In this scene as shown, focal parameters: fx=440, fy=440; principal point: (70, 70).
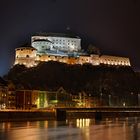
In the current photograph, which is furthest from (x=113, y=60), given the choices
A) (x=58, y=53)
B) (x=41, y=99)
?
(x=41, y=99)

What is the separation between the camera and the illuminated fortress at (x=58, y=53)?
8750 cm

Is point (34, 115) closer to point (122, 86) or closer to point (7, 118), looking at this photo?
point (7, 118)

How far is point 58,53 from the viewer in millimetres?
92125

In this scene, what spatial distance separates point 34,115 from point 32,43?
4053 centimetres

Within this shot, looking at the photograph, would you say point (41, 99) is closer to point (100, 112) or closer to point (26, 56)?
point (100, 112)

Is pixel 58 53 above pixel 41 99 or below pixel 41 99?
above

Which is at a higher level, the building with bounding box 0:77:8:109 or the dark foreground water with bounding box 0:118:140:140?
the building with bounding box 0:77:8:109

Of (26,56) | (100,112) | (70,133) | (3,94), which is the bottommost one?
(70,133)

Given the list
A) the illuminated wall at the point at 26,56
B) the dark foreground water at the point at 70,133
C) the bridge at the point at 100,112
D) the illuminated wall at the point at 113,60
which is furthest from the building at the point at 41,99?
the dark foreground water at the point at 70,133

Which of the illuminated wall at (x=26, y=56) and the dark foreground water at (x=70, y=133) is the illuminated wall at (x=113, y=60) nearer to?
the illuminated wall at (x=26, y=56)

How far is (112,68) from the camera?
95.4 metres

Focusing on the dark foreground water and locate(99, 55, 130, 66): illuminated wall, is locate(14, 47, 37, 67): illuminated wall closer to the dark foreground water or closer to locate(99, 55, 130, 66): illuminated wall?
locate(99, 55, 130, 66): illuminated wall

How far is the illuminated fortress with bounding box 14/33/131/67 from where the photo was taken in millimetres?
87500

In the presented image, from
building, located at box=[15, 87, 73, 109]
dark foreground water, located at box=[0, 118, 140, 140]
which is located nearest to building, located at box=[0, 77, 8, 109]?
building, located at box=[15, 87, 73, 109]
